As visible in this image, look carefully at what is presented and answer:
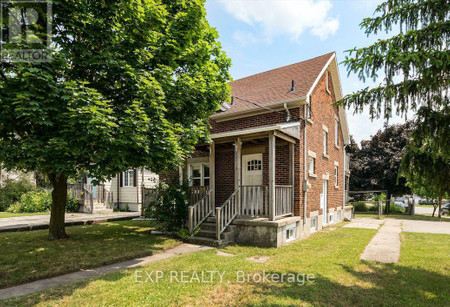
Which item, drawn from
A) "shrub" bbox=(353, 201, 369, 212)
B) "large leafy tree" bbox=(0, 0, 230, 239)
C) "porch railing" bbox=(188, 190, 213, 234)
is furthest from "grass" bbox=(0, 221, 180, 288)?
"shrub" bbox=(353, 201, 369, 212)

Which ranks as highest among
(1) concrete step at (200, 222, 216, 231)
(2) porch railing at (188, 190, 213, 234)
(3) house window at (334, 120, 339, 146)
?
(3) house window at (334, 120, 339, 146)

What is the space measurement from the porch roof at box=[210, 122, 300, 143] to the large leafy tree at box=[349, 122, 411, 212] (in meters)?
20.0

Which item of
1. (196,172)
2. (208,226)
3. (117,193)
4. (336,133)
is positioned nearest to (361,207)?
(336,133)

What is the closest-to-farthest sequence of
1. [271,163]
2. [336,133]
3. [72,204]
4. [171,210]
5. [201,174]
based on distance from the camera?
[271,163] < [171,210] < [201,174] < [336,133] < [72,204]

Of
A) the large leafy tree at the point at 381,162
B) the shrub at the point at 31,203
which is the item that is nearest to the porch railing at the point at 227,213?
the shrub at the point at 31,203

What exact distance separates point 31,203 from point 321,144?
18.0 m

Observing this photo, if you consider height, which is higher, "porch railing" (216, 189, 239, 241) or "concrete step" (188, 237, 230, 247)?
"porch railing" (216, 189, 239, 241)

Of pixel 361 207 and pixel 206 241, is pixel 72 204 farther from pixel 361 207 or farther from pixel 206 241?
pixel 361 207

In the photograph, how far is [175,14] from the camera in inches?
329

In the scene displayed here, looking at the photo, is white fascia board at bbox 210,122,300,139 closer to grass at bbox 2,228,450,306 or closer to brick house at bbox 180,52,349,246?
brick house at bbox 180,52,349,246

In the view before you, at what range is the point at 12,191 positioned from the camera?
1841 centimetres

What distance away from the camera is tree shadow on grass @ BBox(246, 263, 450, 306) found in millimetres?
4527

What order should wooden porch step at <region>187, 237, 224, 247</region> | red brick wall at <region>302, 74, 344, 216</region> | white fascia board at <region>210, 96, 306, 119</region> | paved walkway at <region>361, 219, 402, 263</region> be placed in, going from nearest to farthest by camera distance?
paved walkway at <region>361, 219, 402, 263</region>
wooden porch step at <region>187, 237, 224, 247</region>
white fascia board at <region>210, 96, 306, 119</region>
red brick wall at <region>302, 74, 344, 216</region>

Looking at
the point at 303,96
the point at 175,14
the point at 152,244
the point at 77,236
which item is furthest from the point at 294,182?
the point at 77,236
